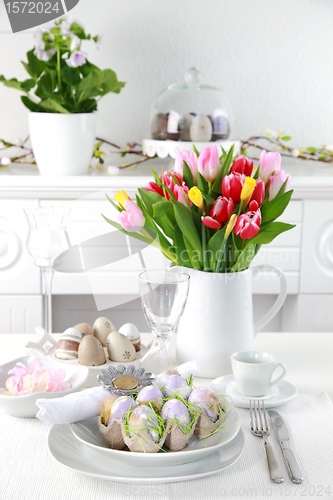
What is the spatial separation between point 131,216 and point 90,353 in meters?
0.21

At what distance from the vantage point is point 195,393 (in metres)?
0.60

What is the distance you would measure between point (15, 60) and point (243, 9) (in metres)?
0.82

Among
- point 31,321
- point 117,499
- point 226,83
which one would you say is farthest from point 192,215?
point 226,83

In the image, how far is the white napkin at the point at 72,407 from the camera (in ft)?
1.89

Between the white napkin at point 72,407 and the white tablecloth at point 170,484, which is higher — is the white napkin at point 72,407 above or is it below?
above

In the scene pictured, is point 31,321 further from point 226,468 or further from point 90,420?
A: point 226,468

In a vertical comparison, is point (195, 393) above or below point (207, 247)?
below

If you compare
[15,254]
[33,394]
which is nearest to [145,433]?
[33,394]

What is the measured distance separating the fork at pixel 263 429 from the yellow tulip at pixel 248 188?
283 millimetres

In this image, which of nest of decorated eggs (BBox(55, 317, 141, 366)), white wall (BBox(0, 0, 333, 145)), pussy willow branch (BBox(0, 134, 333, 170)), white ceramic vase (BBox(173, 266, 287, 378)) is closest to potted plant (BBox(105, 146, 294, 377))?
white ceramic vase (BBox(173, 266, 287, 378))

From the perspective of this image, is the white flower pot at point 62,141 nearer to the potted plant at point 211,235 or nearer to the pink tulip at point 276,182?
the potted plant at point 211,235

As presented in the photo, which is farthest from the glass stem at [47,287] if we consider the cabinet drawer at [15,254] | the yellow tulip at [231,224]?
the cabinet drawer at [15,254]

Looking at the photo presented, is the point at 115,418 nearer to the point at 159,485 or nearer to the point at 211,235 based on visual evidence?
the point at 159,485

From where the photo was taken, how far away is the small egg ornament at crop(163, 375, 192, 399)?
0.61 metres
